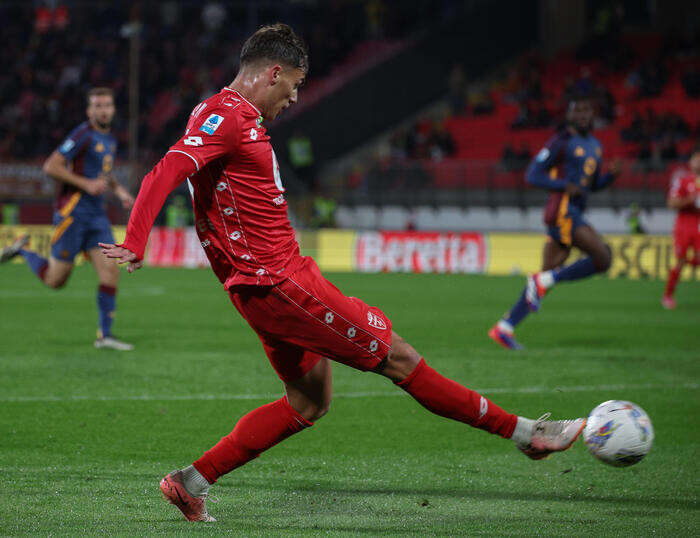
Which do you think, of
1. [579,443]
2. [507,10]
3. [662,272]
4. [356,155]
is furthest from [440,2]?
[579,443]

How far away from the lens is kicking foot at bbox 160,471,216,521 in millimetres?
4363

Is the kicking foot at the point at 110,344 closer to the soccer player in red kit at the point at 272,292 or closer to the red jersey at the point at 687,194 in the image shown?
the soccer player in red kit at the point at 272,292

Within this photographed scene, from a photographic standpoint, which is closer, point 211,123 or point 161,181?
point 161,181

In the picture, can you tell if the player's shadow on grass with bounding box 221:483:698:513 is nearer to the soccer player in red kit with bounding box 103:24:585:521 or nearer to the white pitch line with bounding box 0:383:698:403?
the soccer player in red kit with bounding box 103:24:585:521

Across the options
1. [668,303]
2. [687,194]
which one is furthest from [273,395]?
[687,194]

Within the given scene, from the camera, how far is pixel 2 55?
41719 millimetres

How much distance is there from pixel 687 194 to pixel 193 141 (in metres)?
12.6

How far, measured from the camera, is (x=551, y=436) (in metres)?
4.41

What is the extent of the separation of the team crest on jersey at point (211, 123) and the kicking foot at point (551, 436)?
1.79 meters

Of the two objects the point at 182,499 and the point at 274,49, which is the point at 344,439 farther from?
the point at 274,49

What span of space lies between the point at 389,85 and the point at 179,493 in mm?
33456

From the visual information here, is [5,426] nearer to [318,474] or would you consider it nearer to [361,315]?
[318,474]

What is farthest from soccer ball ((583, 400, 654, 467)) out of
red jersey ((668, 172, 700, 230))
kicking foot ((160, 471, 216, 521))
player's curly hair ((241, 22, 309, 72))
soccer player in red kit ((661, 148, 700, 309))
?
red jersey ((668, 172, 700, 230))

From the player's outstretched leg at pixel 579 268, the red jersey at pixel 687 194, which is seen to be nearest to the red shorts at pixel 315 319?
the player's outstretched leg at pixel 579 268
